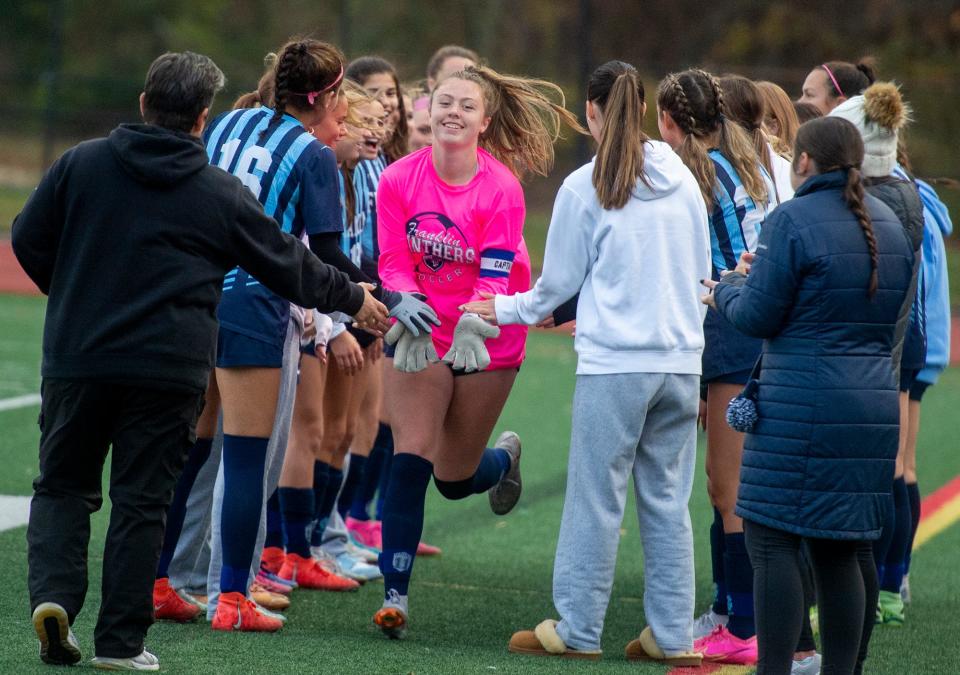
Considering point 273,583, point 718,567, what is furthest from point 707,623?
point 273,583

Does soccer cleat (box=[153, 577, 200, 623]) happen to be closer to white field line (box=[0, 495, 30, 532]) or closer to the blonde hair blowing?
white field line (box=[0, 495, 30, 532])

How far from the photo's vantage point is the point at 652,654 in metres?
4.84

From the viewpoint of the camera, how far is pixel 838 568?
4059mm

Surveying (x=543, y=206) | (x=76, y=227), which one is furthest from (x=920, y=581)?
(x=543, y=206)

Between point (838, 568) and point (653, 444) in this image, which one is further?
→ point (653, 444)

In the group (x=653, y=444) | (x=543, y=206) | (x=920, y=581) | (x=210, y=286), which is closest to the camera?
(x=210, y=286)

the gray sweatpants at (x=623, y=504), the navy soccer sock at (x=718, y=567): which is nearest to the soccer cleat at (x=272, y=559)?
the gray sweatpants at (x=623, y=504)

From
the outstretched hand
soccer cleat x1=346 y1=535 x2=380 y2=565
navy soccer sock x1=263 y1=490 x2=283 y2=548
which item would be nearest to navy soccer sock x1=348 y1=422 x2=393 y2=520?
soccer cleat x1=346 y1=535 x2=380 y2=565

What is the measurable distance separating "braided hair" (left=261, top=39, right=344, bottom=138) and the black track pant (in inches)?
48.6

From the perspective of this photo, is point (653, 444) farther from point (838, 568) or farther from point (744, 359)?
point (838, 568)

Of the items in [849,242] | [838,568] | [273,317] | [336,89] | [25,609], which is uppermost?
[336,89]

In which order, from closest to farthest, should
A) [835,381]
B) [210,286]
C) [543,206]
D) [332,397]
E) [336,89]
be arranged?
1. [835,381]
2. [210,286]
3. [336,89]
4. [332,397]
5. [543,206]

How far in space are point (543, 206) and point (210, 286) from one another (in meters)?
20.8

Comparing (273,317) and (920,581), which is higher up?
(273,317)
